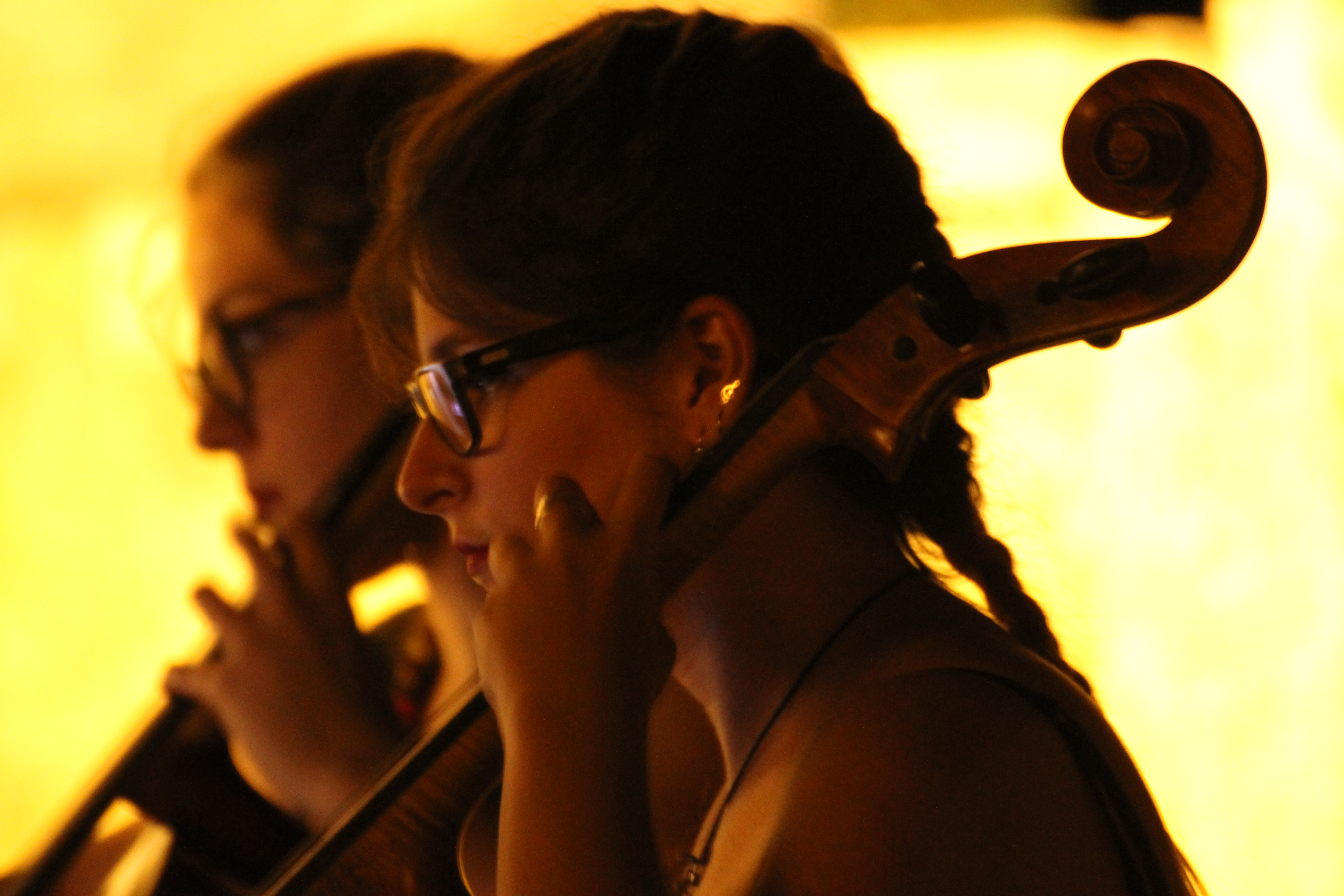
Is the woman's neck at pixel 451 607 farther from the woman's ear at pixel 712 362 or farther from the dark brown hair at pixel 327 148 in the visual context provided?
the woman's ear at pixel 712 362

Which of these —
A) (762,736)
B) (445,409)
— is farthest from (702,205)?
(762,736)

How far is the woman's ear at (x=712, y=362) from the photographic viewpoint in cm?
85

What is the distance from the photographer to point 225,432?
1.40 meters

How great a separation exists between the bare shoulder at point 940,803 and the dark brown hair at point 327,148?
81cm

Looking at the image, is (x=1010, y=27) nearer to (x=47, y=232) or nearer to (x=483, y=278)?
(x=483, y=278)

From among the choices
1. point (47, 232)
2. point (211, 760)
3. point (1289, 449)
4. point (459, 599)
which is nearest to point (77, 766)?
point (47, 232)

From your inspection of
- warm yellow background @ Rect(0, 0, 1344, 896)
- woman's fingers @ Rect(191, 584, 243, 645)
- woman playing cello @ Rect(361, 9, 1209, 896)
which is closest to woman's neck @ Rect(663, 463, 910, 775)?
woman playing cello @ Rect(361, 9, 1209, 896)

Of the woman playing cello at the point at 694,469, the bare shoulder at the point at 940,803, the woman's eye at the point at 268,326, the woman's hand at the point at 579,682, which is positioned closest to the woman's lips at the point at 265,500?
the woman's eye at the point at 268,326

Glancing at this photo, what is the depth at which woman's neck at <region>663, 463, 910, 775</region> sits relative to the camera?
83 centimetres

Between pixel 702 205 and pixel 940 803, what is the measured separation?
1.26 feet

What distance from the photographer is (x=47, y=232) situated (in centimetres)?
354

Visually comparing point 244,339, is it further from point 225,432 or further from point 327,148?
point 327,148

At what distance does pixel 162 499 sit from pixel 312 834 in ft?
8.05

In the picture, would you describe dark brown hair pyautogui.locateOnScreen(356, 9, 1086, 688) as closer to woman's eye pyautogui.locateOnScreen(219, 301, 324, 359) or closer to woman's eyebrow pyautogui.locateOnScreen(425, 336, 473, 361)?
woman's eyebrow pyautogui.locateOnScreen(425, 336, 473, 361)
